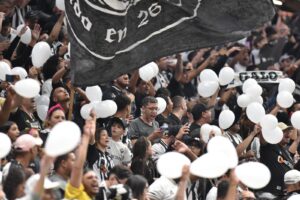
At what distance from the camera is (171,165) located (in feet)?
29.9

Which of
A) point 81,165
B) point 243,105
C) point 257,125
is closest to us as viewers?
point 81,165

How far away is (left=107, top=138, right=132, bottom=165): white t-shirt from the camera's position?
11961 millimetres

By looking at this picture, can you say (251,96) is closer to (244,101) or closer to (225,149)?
(244,101)

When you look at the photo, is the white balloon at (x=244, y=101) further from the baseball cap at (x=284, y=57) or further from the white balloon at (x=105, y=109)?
the baseball cap at (x=284, y=57)

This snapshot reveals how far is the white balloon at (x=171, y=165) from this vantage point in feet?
29.8

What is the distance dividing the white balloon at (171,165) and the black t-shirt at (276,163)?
15.2ft

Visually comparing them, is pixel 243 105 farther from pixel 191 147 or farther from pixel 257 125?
pixel 191 147

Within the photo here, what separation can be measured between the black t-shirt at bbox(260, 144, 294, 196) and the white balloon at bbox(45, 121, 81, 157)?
573 cm

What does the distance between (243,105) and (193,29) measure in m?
3.17

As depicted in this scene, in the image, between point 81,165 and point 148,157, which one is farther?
point 148,157

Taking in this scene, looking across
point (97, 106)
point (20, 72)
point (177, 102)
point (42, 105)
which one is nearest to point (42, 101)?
point (42, 105)

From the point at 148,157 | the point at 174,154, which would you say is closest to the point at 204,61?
the point at 148,157

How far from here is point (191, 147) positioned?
12.5 meters

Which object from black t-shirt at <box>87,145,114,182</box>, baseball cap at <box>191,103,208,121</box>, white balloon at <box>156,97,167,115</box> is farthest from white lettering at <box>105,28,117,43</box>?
baseball cap at <box>191,103,208,121</box>
